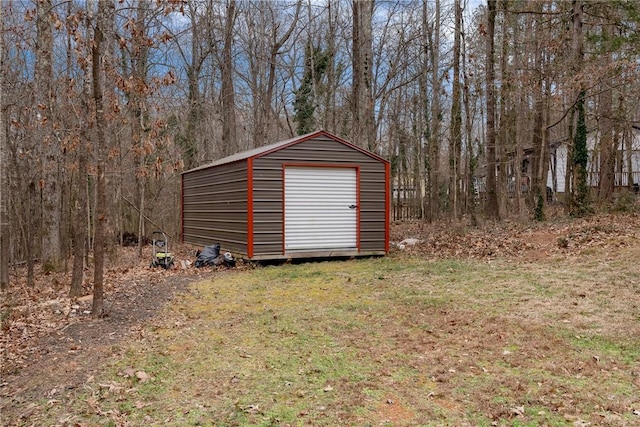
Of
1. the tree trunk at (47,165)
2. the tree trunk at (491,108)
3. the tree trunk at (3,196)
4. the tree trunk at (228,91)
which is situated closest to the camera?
the tree trunk at (3,196)

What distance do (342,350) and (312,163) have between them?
20.3 feet

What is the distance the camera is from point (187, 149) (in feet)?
59.0

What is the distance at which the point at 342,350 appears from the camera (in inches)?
165

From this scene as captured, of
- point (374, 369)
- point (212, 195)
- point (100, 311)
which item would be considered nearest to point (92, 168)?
point (100, 311)

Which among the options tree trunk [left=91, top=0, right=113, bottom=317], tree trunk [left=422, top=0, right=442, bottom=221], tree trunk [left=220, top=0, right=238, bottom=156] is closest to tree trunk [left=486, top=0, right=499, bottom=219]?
tree trunk [left=422, top=0, right=442, bottom=221]

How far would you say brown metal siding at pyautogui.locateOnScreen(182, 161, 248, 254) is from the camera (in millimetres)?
9797

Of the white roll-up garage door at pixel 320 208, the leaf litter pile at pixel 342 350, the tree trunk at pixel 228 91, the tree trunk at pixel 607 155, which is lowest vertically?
the leaf litter pile at pixel 342 350

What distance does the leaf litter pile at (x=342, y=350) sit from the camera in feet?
10.2

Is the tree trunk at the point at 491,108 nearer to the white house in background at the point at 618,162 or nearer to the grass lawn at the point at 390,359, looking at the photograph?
the white house in background at the point at 618,162

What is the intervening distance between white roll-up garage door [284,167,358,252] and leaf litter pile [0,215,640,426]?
7.78 ft

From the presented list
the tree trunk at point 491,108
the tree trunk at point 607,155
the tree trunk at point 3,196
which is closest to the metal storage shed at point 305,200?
the tree trunk at point 3,196

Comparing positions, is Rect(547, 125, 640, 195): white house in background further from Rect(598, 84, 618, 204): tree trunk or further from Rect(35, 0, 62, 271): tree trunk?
Rect(35, 0, 62, 271): tree trunk

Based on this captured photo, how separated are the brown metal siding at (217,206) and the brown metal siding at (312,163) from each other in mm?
314

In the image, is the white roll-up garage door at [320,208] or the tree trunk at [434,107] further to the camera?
the tree trunk at [434,107]
